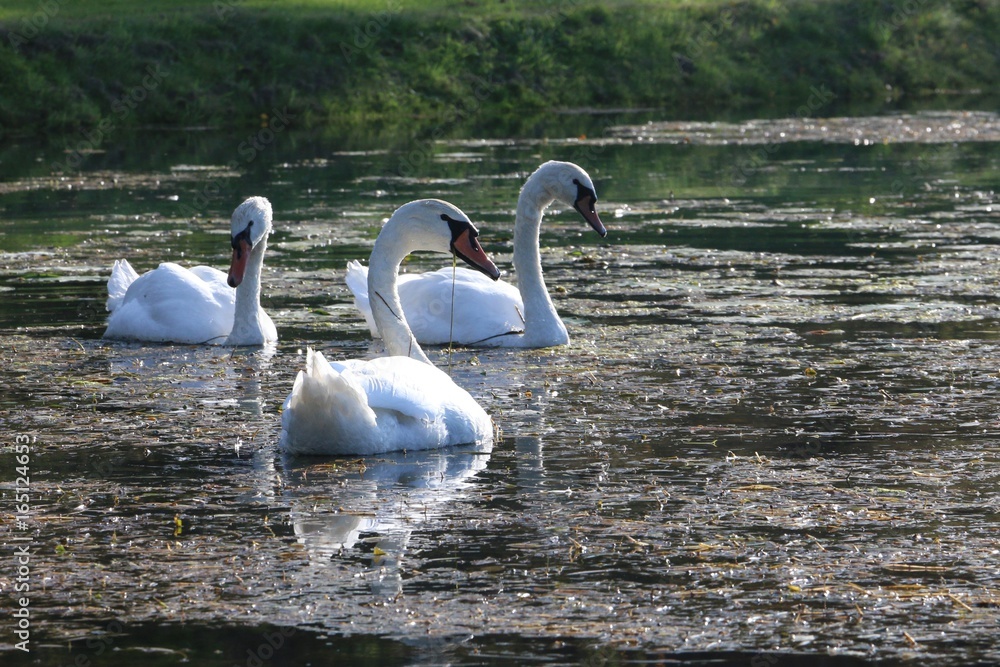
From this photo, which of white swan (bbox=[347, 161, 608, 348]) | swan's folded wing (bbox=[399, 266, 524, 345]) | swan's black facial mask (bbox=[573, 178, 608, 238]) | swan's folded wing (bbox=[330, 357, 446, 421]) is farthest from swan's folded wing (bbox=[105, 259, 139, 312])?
swan's folded wing (bbox=[330, 357, 446, 421])

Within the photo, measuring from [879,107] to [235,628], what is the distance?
35.3m

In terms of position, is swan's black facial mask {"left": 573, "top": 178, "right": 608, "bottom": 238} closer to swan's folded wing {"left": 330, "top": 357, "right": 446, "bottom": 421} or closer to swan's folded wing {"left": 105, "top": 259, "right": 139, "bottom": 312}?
swan's folded wing {"left": 105, "top": 259, "right": 139, "bottom": 312}

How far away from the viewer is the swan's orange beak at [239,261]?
11094 mm

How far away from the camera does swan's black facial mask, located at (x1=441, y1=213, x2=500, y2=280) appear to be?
9.02 m

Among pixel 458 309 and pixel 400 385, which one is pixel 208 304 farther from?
pixel 400 385

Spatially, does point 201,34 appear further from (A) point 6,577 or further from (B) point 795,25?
(A) point 6,577

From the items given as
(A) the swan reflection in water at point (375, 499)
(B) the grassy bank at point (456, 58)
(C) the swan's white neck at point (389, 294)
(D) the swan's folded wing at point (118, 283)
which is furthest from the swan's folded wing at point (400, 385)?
(B) the grassy bank at point (456, 58)

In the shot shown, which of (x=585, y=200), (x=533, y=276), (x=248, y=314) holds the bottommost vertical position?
(x=248, y=314)

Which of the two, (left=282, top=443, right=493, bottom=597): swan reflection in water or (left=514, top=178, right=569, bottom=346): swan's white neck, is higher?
(left=514, top=178, right=569, bottom=346): swan's white neck

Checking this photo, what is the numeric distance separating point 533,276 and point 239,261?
2.04 meters

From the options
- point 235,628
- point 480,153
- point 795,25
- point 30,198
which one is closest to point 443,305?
point 235,628

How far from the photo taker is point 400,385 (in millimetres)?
7695

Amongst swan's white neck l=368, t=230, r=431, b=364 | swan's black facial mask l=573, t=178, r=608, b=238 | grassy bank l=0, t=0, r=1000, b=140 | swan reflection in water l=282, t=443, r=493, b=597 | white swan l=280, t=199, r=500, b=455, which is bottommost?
swan reflection in water l=282, t=443, r=493, b=597

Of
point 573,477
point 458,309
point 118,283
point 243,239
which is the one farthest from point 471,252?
point 118,283
